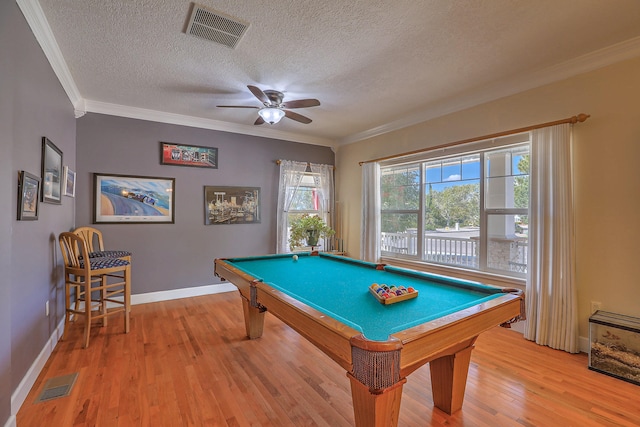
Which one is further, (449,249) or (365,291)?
(449,249)

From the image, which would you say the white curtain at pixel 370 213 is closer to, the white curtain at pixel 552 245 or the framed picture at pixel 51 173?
the white curtain at pixel 552 245

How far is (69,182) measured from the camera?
318 cm

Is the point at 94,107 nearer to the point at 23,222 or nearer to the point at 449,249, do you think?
the point at 23,222

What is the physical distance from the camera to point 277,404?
1.90 m

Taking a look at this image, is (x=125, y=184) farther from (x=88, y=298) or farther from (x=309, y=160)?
(x=309, y=160)

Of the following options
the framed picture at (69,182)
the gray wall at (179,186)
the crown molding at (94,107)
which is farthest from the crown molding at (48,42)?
the framed picture at (69,182)

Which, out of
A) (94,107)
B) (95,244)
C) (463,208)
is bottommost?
(95,244)

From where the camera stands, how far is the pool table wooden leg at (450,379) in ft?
5.76

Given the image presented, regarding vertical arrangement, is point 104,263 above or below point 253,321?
above

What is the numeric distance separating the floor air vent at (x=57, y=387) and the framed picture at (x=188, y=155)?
109 inches

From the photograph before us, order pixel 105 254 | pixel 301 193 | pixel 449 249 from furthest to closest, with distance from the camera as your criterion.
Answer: pixel 301 193
pixel 449 249
pixel 105 254

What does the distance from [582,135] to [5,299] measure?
4.41 metres

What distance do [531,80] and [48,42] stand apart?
430cm

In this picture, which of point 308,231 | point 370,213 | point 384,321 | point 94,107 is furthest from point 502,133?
point 94,107
